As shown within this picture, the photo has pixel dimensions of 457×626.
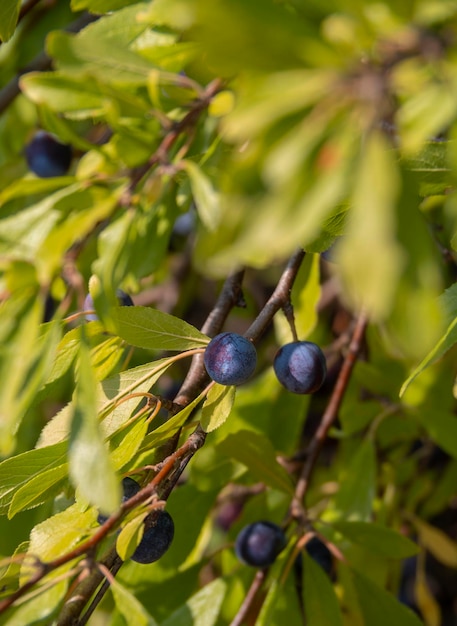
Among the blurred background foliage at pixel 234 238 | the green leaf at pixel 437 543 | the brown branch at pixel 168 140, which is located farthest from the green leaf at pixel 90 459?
the green leaf at pixel 437 543

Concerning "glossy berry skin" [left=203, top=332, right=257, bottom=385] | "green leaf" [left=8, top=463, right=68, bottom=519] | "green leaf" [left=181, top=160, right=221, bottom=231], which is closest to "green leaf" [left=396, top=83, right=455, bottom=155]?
"green leaf" [left=181, top=160, right=221, bottom=231]

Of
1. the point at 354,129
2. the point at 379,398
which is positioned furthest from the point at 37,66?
the point at 354,129

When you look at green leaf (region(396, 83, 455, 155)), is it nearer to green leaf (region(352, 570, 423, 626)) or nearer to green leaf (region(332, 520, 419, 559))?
green leaf (region(332, 520, 419, 559))

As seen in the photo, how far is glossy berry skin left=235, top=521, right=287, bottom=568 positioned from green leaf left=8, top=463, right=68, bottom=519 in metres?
0.43

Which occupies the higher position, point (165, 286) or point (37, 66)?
point (37, 66)

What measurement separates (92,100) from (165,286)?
1389 mm

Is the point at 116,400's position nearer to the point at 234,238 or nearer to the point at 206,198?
the point at 206,198

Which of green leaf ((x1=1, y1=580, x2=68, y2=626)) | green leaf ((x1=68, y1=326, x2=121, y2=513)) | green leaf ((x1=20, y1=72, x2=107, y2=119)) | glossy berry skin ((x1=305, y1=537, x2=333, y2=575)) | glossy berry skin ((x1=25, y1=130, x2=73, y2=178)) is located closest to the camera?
green leaf ((x1=68, y1=326, x2=121, y2=513))

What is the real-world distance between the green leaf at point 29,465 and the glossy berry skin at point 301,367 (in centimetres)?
32

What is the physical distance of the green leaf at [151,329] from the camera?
87 centimetres

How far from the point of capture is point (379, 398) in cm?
179

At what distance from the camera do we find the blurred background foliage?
46 cm

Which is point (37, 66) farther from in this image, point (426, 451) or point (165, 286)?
Answer: point (426, 451)

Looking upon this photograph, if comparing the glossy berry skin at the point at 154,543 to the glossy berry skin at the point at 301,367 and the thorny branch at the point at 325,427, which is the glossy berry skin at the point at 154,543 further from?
the thorny branch at the point at 325,427
